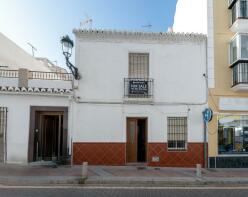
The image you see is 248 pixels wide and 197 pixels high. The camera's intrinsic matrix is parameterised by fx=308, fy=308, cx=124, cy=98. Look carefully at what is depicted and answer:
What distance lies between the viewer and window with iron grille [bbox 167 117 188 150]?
46.4 ft

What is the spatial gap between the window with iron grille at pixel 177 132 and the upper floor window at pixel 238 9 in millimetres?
5270

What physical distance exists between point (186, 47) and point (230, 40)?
2.07 metres

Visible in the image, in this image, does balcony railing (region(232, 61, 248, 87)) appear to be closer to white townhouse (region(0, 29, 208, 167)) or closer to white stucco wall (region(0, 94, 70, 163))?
white townhouse (region(0, 29, 208, 167))

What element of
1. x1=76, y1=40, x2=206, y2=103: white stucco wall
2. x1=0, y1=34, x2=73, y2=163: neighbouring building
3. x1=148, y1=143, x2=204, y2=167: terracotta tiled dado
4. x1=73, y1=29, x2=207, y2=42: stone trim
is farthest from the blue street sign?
x1=0, y1=34, x2=73, y2=163: neighbouring building

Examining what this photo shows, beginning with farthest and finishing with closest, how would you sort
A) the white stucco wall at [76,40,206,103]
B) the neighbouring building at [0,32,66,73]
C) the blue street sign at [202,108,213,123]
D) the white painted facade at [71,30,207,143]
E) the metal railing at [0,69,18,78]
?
the neighbouring building at [0,32,66,73] < the metal railing at [0,69,18,78] < the white stucco wall at [76,40,206,103] < the white painted facade at [71,30,207,143] < the blue street sign at [202,108,213,123]

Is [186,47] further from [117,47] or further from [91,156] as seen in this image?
[91,156]

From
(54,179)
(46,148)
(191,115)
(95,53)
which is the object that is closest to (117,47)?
(95,53)

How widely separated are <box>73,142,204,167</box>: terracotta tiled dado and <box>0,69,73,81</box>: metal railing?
3390 millimetres

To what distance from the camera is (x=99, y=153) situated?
13688mm

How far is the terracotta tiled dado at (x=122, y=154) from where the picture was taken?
13.6 metres

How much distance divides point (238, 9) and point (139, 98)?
6.08 metres

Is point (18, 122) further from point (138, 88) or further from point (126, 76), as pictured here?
point (138, 88)
